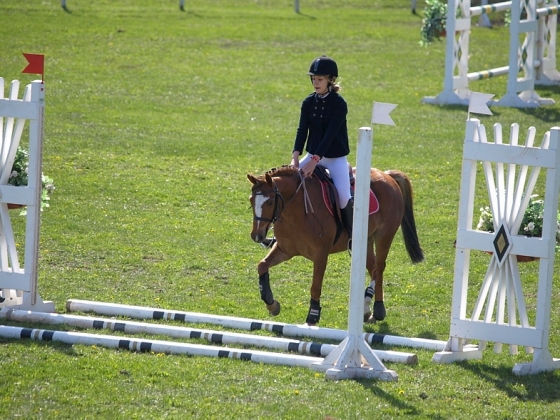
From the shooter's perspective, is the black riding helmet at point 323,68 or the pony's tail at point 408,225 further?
the pony's tail at point 408,225

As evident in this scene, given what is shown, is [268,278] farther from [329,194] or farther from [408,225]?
[408,225]

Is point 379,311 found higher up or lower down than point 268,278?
lower down

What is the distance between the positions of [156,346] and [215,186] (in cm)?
680

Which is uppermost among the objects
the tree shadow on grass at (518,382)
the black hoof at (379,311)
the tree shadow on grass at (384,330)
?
the black hoof at (379,311)

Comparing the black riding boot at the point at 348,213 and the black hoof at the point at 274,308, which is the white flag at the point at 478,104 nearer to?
the black riding boot at the point at 348,213

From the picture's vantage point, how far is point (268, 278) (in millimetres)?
8617

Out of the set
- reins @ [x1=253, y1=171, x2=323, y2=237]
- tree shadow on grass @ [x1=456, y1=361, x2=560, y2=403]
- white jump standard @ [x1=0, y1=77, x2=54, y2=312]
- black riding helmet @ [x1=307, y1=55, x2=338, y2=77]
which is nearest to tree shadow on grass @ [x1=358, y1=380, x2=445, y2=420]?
tree shadow on grass @ [x1=456, y1=361, x2=560, y2=403]

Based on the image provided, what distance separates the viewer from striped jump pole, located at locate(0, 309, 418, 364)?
300 inches

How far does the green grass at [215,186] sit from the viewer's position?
683 centimetres

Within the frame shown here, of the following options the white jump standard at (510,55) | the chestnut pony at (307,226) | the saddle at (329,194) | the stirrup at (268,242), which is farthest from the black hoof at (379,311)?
the white jump standard at (510,55)

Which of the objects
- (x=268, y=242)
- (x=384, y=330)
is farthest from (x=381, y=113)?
(x=384, y=330)

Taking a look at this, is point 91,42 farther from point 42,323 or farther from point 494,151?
point 494,151

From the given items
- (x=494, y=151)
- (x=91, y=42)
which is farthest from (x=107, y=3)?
(x=494, y=151)

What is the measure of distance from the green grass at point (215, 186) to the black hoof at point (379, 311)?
145mm
